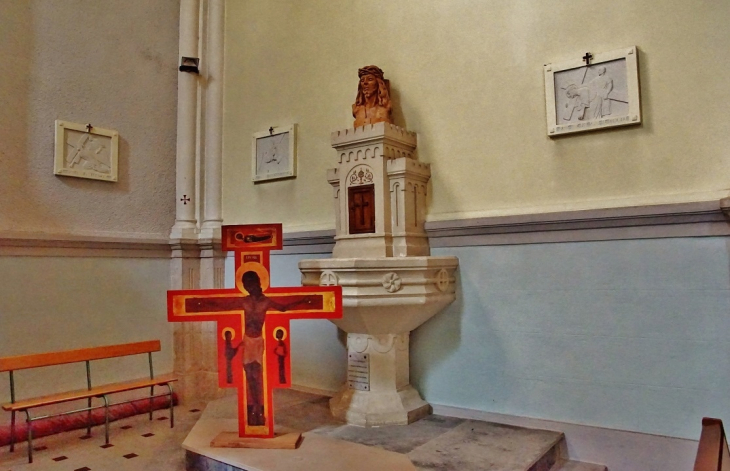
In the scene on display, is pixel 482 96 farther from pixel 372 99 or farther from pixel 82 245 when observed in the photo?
pixel 82 245

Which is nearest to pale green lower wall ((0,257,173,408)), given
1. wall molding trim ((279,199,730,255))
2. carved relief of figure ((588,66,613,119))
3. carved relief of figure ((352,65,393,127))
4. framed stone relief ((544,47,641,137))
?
carved relief of figure ((352,65,393,127))

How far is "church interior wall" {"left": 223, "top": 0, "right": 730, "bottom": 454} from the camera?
2.65m

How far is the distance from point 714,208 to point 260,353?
2.27 m

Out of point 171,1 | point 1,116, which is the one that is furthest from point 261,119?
point 1,116

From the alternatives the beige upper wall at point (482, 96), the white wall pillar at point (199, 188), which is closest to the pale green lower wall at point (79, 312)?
the white wall pillar at point (199, 188)

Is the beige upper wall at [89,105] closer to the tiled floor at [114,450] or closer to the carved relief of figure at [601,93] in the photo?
the tiled floor at [114,450]

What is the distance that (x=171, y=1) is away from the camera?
455cm

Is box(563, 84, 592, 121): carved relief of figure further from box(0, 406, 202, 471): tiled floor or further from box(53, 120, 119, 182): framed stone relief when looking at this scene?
box(53, 120, 119, 182): framed stone relief

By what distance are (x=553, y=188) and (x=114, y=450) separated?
9.55ft

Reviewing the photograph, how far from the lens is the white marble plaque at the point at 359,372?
127 inches

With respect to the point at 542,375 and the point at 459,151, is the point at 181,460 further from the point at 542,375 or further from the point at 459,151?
the point at 459,151

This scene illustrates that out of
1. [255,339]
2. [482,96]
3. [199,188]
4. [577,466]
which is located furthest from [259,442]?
[199,188]

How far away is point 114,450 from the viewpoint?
3.08 metres

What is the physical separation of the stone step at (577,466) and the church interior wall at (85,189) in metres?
3.00
